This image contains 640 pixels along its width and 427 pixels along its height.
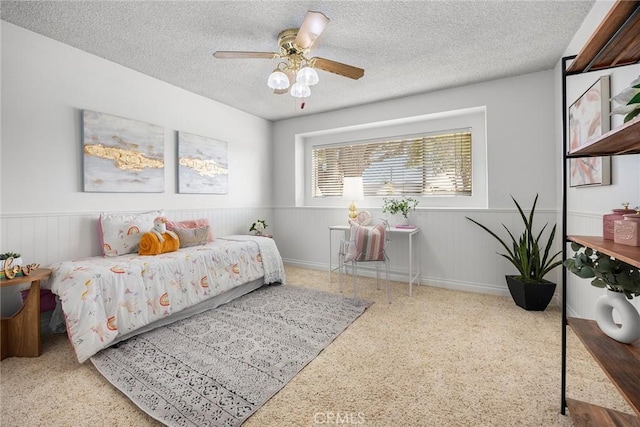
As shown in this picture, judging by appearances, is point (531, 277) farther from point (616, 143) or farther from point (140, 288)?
point (140, 288)

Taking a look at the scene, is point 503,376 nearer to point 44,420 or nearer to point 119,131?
point 44,420

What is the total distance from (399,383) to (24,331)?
2503 millimetres

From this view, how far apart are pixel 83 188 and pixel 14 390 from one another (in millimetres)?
1619

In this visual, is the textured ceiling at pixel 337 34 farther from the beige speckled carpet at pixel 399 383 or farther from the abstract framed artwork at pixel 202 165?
the beige speckled carpet at pixel 399 383

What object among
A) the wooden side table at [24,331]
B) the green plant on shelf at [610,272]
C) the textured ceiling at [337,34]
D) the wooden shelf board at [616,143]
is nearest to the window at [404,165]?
the textured ceiling at [337,34]

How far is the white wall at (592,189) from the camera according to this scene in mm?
1616

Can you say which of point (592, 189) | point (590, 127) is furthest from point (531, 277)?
point (590, 127)

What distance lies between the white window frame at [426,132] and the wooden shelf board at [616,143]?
84.8 inches

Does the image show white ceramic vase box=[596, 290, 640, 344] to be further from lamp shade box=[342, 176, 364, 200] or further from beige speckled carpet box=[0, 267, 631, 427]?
lamp shade box=[342, 176, 364, 200]

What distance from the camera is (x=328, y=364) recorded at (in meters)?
1.81

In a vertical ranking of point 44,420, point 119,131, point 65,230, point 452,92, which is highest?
point 452,92

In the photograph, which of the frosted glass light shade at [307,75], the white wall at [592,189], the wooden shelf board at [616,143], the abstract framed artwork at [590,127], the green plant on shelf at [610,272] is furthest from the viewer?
the frosted glass light shade at [307,75]

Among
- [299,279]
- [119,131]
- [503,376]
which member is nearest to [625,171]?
[503,376]

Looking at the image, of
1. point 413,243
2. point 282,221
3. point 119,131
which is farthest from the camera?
point 282,221
